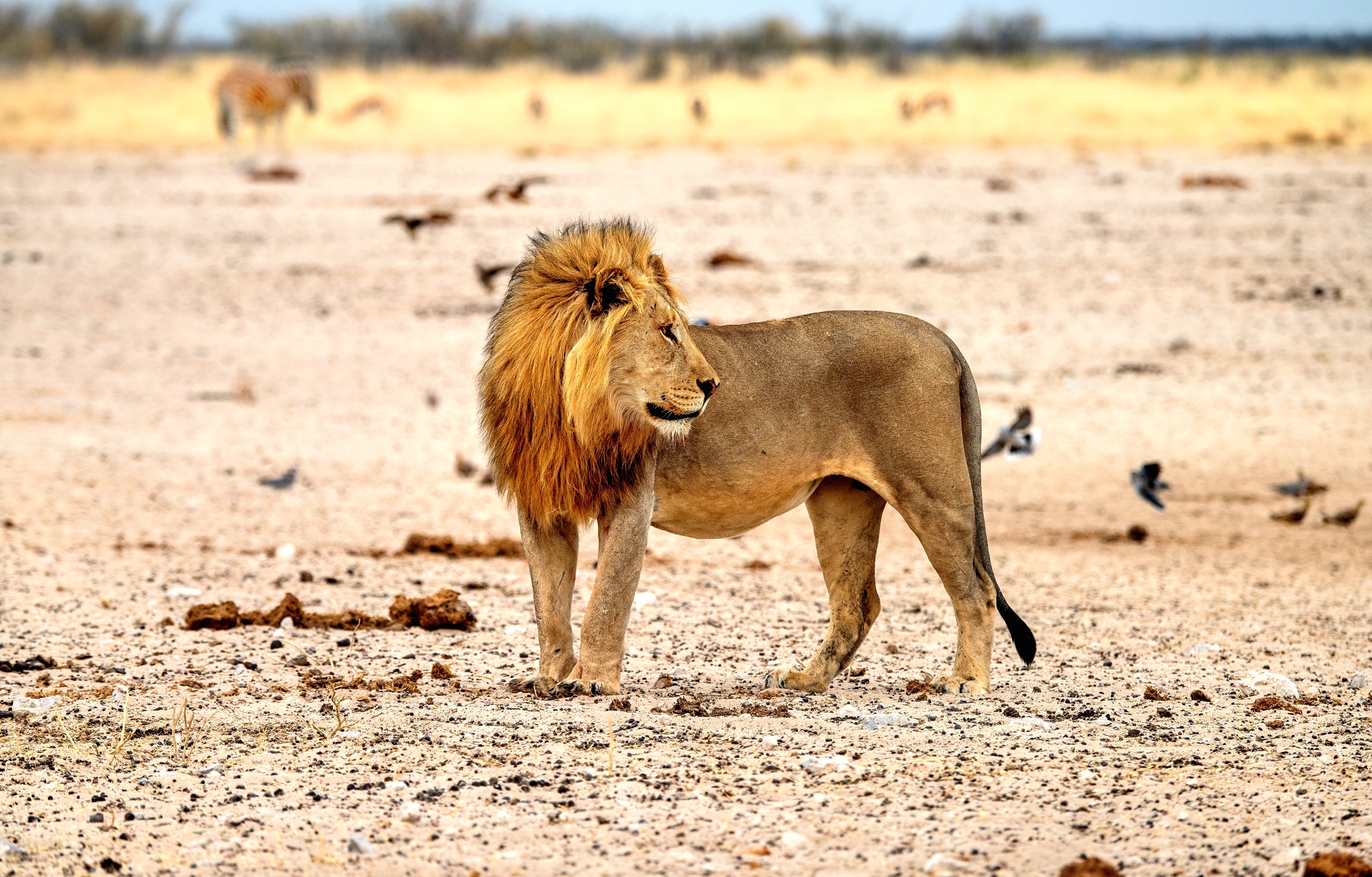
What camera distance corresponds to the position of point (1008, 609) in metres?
5.53

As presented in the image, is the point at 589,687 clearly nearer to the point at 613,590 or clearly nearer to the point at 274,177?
the point at 613,590

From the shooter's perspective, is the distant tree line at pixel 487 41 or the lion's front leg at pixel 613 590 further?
the distant tree line at pixel 487 41

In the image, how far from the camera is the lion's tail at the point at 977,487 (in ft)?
17.7

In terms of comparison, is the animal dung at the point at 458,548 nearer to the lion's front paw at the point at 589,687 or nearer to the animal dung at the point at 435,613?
the animal dung at the point at 435,613

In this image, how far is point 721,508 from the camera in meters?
5.21

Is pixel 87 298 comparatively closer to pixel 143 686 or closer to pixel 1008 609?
pixel 143 686

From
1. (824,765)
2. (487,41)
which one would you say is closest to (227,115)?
(824,765)

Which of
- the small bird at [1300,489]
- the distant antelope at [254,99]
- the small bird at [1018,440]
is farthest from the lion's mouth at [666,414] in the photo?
the distant antelope at [254,99]

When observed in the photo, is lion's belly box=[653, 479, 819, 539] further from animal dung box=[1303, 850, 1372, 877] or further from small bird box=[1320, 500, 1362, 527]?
small bird box=[1320, 500, 1362, 527]

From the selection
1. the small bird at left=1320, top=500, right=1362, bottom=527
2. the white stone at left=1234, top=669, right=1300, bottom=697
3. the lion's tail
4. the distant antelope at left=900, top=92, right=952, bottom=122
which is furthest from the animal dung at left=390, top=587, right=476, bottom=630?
the distant antelope at left=900, top=92, right=952, bottom=122

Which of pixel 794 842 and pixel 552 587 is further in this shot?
pixel 552 587

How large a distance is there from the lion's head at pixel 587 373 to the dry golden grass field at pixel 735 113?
18.5 metres

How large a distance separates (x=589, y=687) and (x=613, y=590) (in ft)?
1.08

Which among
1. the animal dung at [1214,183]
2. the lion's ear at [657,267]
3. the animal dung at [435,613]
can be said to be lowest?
the animal dung at [435,613]
